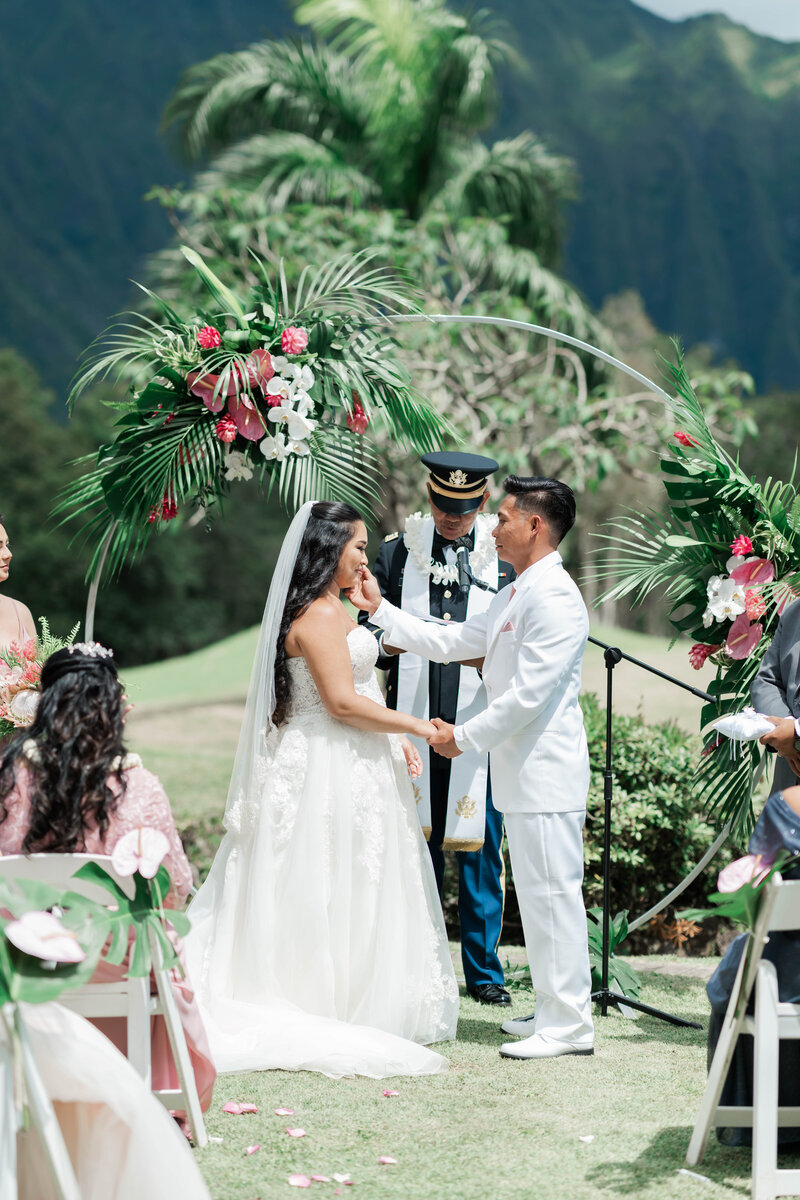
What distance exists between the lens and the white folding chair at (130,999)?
122 inches

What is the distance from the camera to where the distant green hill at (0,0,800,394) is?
5981cm

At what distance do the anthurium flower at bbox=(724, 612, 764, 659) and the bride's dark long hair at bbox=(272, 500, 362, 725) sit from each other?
158 cm

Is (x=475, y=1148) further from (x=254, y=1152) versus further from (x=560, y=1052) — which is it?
(x=560, y=1052)

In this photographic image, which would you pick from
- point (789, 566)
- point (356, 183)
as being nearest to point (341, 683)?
point (789, 566)

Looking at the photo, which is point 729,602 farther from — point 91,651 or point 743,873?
point 91,651

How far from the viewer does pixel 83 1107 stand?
9.38 feet

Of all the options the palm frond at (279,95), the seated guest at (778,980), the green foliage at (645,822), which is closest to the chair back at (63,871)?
the seated guest at (778,980)

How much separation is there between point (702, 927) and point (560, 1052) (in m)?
Result: 3.00

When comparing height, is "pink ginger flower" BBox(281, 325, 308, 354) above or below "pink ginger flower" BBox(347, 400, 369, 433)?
above

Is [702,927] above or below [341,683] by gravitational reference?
below

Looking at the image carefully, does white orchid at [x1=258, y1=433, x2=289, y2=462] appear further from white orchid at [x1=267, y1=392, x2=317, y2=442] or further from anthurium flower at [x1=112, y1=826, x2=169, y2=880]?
anthurium flower at [x1=112, y1=826, x2=169, y2=880]

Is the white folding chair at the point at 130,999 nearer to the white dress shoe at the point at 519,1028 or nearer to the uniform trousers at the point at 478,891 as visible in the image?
the white dress shoe at the point at 519,1028

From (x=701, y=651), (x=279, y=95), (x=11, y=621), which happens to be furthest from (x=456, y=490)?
(x=279, y=95)

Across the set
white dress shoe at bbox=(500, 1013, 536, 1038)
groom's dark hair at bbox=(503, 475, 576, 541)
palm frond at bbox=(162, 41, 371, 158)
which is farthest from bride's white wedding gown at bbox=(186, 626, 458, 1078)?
palm frond at bbox=(162, 41, 371, 158)
